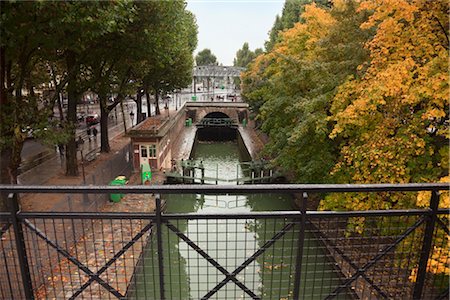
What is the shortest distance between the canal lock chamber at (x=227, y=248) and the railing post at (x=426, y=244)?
75 centimetres

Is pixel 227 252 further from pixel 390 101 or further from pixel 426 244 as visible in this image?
pixel 390 101

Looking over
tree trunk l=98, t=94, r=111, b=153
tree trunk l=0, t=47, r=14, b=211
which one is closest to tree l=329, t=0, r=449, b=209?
tree trunk l=0, t=47, r=14, b=211

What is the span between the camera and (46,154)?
1925cm

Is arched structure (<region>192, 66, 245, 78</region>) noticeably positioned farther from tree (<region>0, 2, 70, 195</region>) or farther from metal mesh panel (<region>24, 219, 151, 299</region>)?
metal mesh panel (<region>24, 219, 151, 299</region>)

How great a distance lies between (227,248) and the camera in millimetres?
3795

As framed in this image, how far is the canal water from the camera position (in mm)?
3162

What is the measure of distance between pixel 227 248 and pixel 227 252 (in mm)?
2931

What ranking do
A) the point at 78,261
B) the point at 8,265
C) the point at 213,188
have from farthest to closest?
the point at 8,265, the point at 78,261, the point at 213,188

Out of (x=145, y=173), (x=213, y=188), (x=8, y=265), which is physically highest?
(x=213, y=188)

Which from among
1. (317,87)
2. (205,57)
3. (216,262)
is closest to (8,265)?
(216,262)

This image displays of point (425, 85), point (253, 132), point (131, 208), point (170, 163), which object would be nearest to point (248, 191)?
point (425, 85)

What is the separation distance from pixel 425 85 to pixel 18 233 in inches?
255

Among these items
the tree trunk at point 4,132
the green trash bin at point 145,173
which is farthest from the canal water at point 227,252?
the tree trunk at point 4,132

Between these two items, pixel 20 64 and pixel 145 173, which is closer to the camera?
pixel 20 64
